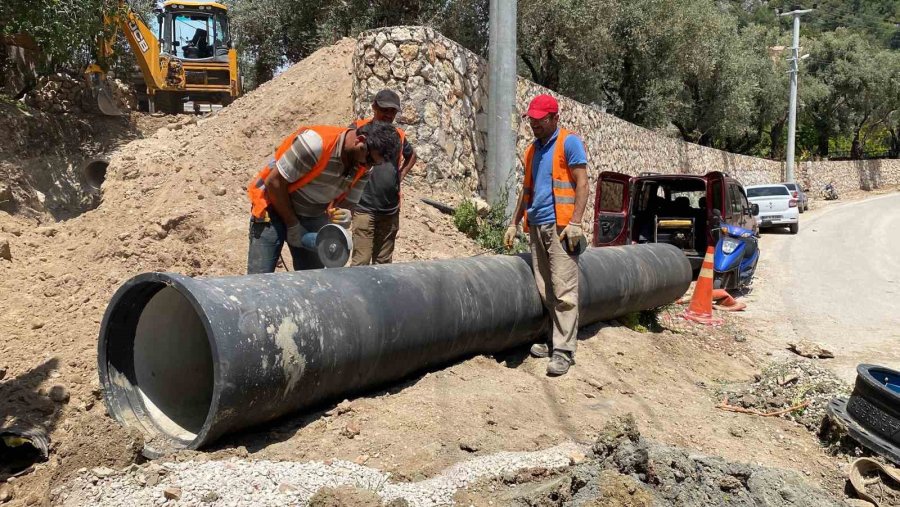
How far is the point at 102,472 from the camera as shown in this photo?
3043 millimetres

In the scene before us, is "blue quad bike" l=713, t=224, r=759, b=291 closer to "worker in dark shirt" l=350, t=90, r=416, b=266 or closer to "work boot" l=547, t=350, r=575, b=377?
"work boot" l=547, t=350, r=575, b=377

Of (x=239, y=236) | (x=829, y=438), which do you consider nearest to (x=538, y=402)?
(x=829, y=438)

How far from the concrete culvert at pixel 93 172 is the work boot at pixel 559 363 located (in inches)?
403

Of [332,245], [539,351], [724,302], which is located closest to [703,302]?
[724,302]

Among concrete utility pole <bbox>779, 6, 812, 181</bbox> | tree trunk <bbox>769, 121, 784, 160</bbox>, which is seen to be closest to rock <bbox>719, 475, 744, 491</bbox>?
concrete utility pole <bbox>779, 6, 812, 181</bbox>

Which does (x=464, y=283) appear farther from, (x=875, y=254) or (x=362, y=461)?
(x=875, y=254)

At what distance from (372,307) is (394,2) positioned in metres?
13.5

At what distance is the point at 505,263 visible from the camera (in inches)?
203

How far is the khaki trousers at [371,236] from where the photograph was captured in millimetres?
5516

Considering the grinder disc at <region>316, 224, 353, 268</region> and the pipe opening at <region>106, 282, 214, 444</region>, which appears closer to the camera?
the pipe opening at <region>106, 282, 214, 444</region>

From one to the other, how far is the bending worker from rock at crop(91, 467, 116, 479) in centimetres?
161

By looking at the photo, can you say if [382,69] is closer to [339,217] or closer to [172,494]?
[339,217]

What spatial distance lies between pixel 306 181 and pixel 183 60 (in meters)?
13.8

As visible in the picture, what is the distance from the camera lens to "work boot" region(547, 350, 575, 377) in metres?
4.86
